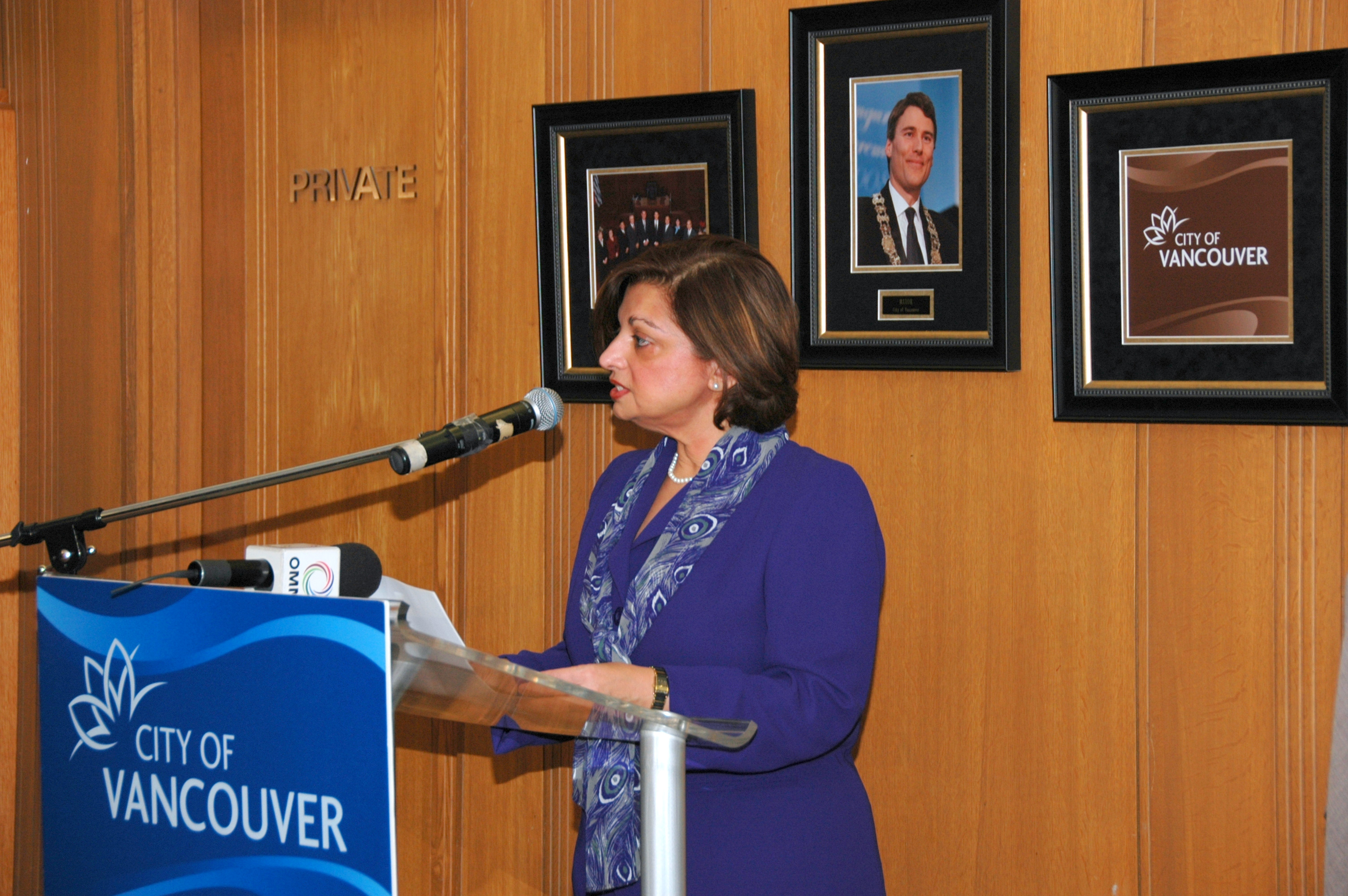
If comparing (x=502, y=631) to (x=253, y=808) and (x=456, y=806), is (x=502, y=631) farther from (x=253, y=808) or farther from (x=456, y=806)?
(x=253, y=808)

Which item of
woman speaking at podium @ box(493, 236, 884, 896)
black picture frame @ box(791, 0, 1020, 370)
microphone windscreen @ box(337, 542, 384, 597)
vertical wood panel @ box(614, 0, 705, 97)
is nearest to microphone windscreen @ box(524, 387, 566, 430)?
woman speaking at podium @ box(493, 236, 884, 896)

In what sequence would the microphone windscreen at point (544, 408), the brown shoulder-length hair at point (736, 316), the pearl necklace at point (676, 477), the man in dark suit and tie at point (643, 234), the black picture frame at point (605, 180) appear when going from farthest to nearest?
the man in dark suit and tie at point (643, 234) → the black picture frame at point (605, 180) → the pearl necklace at point (676, 477) → the brown shoulder-length hair at point (736, 316) → the microphone windscreen at point (544, 408)

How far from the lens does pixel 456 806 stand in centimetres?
306

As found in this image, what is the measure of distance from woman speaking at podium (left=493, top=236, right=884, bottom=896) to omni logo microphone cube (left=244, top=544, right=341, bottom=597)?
0.33 m

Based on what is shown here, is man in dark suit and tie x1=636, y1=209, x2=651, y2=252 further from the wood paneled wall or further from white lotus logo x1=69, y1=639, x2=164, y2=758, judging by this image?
white lotus logo x1=69, y1=639, x2=164, y2=758

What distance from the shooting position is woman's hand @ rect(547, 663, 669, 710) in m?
1.43

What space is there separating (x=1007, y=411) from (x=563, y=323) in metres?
1.08

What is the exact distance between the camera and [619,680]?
1.50 meters

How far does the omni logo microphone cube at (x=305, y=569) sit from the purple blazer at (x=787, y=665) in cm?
53

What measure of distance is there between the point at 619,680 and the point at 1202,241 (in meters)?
1.47

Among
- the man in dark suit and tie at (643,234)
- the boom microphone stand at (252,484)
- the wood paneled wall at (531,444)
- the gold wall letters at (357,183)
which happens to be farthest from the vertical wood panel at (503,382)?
the boom microphone stand at (252,484)

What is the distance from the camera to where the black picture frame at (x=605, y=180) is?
2641mm

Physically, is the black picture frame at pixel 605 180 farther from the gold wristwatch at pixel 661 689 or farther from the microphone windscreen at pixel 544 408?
the gold wristwatch at pixel 661 689

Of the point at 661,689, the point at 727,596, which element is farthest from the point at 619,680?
the point at 727,596
